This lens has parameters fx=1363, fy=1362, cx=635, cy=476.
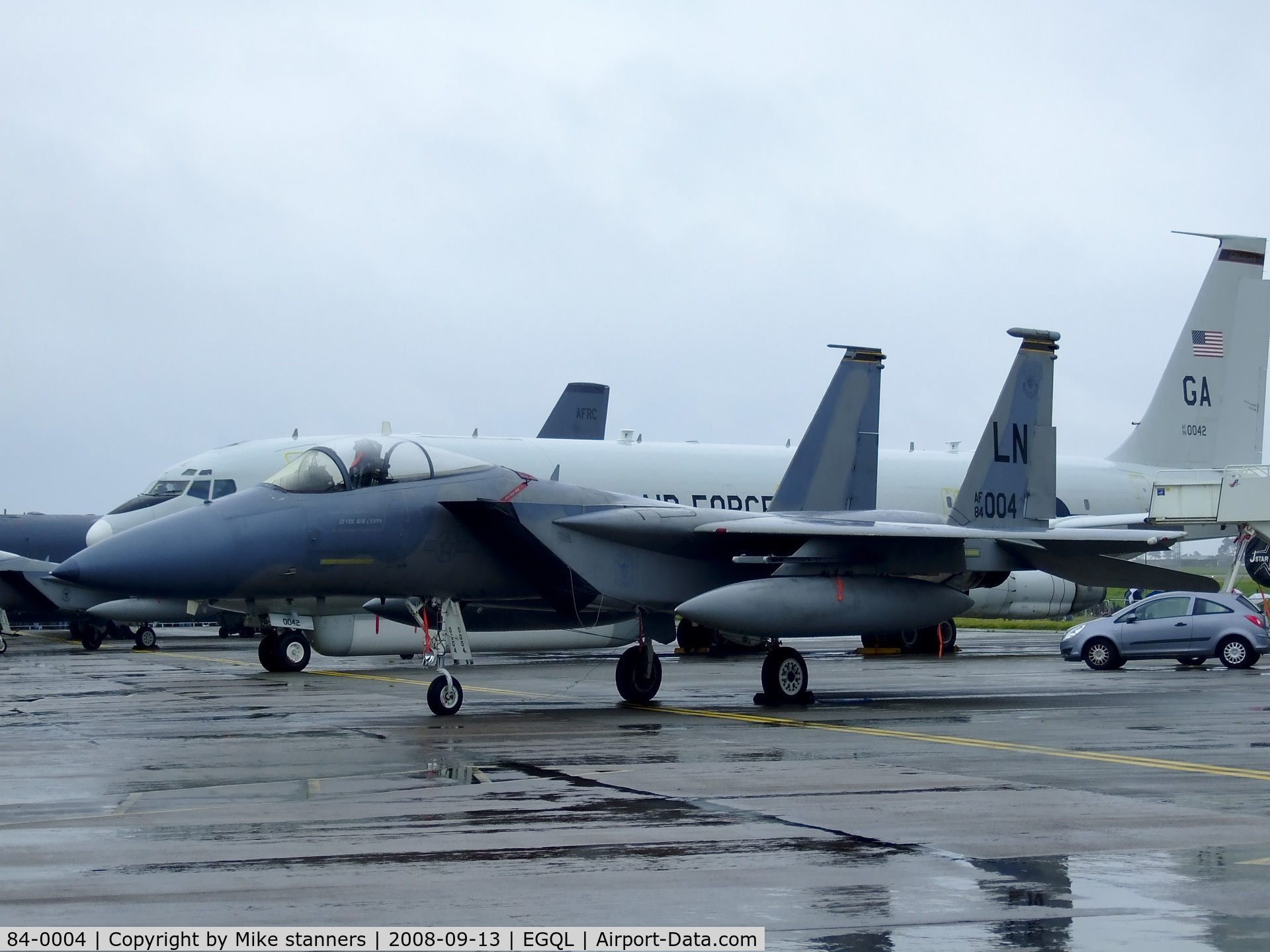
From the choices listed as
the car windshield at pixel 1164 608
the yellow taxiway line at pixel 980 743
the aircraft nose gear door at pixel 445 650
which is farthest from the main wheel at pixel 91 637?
the car windshield at pixel 1164 608

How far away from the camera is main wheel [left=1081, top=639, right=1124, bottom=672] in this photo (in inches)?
899

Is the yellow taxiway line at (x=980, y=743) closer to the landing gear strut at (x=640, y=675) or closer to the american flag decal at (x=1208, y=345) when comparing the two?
the landing gear strut at (x=640, y=675)

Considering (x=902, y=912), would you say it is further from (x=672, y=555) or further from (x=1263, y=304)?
(x=1263, y=304)

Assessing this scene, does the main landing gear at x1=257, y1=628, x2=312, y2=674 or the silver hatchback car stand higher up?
the silver hatchback car

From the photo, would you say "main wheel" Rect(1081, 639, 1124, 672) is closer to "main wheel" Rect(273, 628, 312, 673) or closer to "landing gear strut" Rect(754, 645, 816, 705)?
"landing gear strut" Rect(754, 645, 816, 705)

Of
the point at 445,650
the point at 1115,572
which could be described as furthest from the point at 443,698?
the point at 1115,572

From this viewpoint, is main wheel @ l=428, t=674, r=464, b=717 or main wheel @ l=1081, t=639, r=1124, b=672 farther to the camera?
main wheel @ l=1081, t=639, r=1124, b=672

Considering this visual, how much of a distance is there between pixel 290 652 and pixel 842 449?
1027 cm

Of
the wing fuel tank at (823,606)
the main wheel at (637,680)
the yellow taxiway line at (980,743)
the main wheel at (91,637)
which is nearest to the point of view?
the yellow taxiway line at (980,743)

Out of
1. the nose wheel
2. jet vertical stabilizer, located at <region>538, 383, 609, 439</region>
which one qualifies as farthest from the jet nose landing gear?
the nose wheel

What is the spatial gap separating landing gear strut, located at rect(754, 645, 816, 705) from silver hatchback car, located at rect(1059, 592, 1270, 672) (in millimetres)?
8631

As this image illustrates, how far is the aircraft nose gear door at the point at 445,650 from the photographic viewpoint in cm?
1434

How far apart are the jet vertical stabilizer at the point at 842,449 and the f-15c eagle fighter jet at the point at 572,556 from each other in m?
1.32

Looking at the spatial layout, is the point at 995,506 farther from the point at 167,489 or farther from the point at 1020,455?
the point at 167,489
